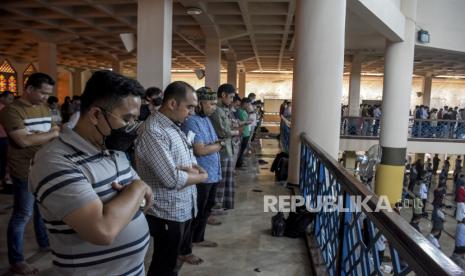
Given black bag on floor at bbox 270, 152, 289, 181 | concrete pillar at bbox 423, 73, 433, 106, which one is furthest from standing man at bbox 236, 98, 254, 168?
concrete pillar at bbox 423, 73, 433, 106

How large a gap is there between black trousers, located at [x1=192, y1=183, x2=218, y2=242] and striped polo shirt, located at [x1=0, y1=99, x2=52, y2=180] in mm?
1282

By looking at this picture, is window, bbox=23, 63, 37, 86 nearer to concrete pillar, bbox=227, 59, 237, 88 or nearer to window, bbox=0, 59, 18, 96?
window, bbox=0, 59, 18, 96

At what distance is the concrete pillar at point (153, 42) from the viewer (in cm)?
567

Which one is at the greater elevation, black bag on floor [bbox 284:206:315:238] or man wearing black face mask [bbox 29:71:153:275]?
man wearing black face mask [bbox 29:71:153:275]

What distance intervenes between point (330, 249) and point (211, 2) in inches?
267

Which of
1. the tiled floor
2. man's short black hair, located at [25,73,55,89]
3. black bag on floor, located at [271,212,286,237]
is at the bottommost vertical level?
the tiled floor

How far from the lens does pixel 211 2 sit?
8414 millimetres

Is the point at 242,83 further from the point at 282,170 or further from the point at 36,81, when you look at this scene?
the point at 36,81

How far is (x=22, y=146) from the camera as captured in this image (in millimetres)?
2752

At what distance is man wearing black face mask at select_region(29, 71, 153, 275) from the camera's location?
3.84 ft

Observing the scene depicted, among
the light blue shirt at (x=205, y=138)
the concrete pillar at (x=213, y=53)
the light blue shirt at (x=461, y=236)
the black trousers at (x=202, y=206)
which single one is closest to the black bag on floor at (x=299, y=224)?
the black trousers at (x=202, y=206)

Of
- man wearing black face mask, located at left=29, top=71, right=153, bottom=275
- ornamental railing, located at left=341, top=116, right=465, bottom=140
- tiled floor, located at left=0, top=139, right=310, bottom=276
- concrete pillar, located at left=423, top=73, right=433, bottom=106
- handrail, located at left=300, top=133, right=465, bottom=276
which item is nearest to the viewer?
handrail, located at left=300, top=133, right=465, bottom=276

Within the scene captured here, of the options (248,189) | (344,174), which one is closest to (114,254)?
(344,174)

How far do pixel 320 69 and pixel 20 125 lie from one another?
124 inches
